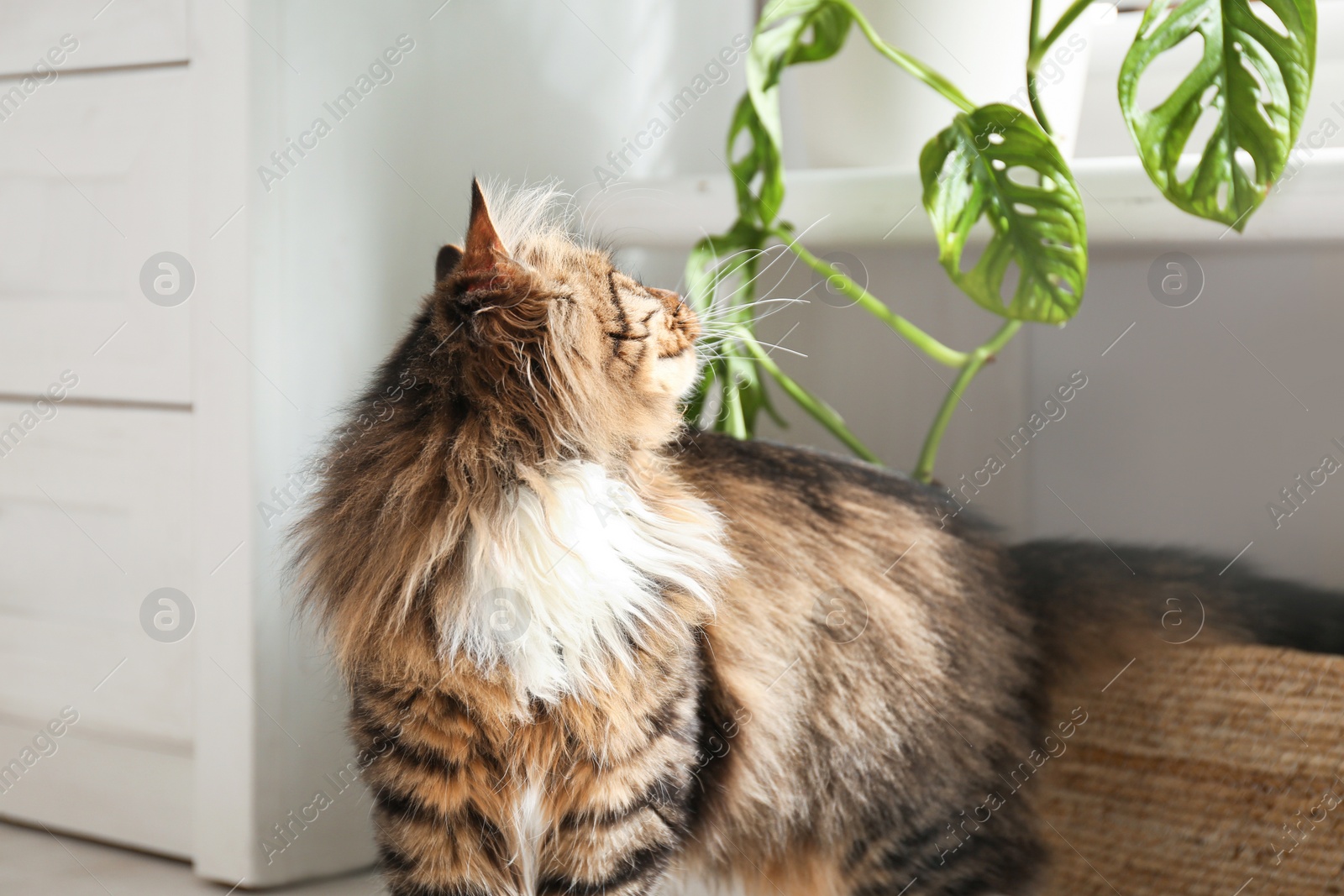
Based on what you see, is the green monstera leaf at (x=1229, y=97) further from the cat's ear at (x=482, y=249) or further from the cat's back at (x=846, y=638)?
the cat's ear at (x=482, y=249)

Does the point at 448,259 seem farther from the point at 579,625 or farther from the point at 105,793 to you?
the point at 105,793

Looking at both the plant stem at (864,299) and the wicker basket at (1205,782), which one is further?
the plant stem at (864,299)

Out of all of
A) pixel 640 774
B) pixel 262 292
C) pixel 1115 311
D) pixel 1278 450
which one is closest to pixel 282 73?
pixel 262 292

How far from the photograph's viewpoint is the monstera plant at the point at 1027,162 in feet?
3.09

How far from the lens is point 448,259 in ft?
2.89

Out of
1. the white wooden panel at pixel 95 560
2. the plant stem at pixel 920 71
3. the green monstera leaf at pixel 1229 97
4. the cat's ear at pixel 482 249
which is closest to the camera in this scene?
the cat's ear at pixel 482 249

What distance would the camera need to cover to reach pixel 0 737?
1.45 m

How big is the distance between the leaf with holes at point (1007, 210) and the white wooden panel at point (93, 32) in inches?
35.8

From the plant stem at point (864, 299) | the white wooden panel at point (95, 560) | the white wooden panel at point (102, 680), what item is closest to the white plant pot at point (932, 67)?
the plant stem at point (864, 299)

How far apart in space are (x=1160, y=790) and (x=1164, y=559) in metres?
0.27

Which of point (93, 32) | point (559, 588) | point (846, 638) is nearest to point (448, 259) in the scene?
point (559, 588)

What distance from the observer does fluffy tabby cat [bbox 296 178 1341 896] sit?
845 mm

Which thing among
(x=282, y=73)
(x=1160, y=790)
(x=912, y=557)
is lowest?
(x=1160, y=790)

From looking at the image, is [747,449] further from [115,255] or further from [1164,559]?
[115,255]
